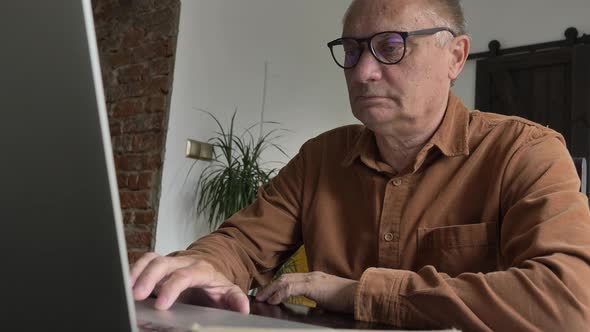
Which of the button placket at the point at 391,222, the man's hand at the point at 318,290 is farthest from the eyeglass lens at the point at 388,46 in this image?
the man's hand at the point at 318,290

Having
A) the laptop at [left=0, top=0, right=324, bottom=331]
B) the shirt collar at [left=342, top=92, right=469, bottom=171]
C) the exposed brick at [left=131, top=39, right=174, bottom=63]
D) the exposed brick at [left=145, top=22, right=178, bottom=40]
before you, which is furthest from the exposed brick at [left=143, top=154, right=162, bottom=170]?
the laptop at [left=0, top=0, right=324, bottom=331]

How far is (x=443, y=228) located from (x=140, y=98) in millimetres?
2302

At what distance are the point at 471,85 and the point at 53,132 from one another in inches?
171

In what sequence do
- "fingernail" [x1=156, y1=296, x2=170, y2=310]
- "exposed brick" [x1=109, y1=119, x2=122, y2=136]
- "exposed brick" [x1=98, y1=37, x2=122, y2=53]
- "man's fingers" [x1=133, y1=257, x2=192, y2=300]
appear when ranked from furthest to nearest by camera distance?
"exposed brick" [x1=98, y1=37, x2=122, y2=53]
"exposed brick" [x1=109, y1=119, x2=122, y2=136]
"man's fingers" [x1=133, y1=257, x2=192, y2=300]
"fingernail" [x1=156, y1=296, x2=170, y2=310]

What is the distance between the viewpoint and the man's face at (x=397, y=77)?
1294 millimetres

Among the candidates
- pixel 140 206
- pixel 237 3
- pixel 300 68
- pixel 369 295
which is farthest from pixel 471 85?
pixel 369 295

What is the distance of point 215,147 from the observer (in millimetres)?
3207

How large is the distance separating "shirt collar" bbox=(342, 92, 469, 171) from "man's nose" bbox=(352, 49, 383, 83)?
18 cm

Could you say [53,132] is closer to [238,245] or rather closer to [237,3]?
[238,245]

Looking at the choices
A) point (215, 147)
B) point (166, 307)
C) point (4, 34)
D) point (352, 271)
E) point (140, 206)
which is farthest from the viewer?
point (215, 147)

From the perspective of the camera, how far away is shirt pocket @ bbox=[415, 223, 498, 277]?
1.11 metres

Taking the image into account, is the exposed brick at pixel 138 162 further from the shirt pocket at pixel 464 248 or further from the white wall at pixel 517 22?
the white wall at pixel 517 22

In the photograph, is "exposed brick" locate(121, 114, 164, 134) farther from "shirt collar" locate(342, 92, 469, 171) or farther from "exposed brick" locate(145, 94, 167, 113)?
"shirt collar" locate(342, 92, 469, 171)

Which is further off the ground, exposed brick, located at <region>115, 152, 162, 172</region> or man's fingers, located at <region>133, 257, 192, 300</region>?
man's fingers, located at <region>133, 257, 192, 300</region>
